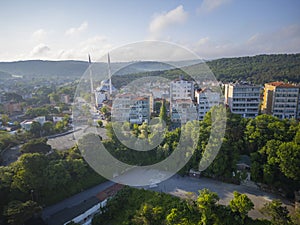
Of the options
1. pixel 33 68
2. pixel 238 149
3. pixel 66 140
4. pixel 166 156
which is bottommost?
pixel 66 140

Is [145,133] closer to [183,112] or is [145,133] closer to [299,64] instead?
[183,112]

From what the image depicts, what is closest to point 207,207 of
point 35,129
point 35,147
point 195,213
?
point 195,213

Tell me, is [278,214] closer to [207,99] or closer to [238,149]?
[238,149]

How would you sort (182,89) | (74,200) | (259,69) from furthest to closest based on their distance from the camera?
(259,69) < (182,89) < (74,200)

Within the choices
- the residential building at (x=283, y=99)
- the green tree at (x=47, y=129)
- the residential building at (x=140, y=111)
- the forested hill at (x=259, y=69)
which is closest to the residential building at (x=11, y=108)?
the green tree at (x=47, y=129)

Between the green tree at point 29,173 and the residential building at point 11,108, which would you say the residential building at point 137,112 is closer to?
the green tree at point 29,173

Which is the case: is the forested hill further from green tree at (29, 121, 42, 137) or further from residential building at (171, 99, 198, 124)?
green tree at (29, 121, 42, 137)
